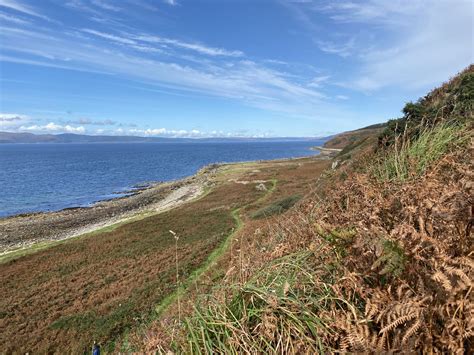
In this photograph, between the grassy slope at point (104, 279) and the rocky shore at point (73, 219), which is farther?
the rocky shore at point (73, 219)

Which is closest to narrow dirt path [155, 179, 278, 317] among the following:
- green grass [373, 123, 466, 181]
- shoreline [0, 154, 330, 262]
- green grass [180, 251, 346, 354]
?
green grass [180, 251, 346, 354]

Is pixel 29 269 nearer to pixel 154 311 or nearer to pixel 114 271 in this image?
pixel 114 271

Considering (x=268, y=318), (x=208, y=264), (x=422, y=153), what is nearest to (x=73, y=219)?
(x=208, y=264)

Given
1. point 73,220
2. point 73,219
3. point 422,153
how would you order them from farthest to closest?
1. point 73,219
2. point 73,220
3. point 422,153

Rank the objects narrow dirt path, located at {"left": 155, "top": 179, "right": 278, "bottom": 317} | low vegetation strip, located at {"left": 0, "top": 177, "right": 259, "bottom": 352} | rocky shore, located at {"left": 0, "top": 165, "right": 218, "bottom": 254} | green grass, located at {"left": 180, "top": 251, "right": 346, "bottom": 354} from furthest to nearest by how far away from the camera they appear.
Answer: rocky shore, located at {"left": 0, "top": 165, "right": 218, "bottom": 254} < low vegetation strip, located at {"left": 0, "top": 177, "right": 259, "bottom": 352} < narrow dirt path, located at {"left": 155, "top": 179, "right": 278, "bottom": 317} < green grass, located at {"left": 180, "top": 251, "right": 346, "bottom": 354}

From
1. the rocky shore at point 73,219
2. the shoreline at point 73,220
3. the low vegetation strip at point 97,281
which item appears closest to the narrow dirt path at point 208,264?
the low vegetation strip at point 97,281

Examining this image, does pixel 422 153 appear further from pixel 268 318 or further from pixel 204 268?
pixel 204 268

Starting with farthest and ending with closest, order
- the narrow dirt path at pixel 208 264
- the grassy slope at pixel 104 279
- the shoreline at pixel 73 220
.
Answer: the shoreline at pixel 73 220 → the grassy slope at pixel 104 279 → the narrow dirt path at pixel 208 264

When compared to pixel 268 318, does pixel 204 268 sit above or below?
below

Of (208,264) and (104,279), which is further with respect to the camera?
(104,279)

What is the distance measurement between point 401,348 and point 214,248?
21748 millimetres

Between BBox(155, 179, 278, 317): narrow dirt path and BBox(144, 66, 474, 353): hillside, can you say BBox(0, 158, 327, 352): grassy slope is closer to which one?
BBox(155, 179, 278, 317): narrow dirt path

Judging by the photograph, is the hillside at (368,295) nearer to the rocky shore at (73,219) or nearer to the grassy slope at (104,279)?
the grassy slope at (104,279)

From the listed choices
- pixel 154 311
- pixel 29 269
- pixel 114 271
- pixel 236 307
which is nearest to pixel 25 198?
pixel 29 269
